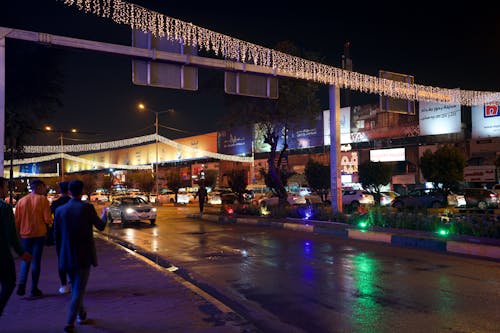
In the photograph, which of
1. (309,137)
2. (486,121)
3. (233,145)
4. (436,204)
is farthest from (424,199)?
(233,145)

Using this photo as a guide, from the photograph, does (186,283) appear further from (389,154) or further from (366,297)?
(389,154)

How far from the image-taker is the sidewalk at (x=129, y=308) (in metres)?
6.13

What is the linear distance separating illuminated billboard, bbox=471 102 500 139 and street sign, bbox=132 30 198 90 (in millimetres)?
30799

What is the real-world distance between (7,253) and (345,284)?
5775mm

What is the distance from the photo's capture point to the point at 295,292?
26.8 feet

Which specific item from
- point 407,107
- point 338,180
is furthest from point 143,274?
point 407,107

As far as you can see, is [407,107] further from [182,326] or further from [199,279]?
[182,326]

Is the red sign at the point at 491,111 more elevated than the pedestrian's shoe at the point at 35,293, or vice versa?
the red sign at the point at 491,111

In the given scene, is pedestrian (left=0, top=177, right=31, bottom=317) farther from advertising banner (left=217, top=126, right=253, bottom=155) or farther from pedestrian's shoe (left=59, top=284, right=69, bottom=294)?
advertising banner (left=217, top=126, right=253, bottom=155)

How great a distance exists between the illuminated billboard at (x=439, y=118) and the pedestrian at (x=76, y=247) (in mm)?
41334

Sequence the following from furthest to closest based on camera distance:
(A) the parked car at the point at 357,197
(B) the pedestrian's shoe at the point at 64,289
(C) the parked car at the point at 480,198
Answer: (A) the parked car at the point at 357,197 < (C) the parked car at the point at 480,198 < (B) the pedestrian's shoe at the point at 64,289

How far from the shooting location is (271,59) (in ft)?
63.4

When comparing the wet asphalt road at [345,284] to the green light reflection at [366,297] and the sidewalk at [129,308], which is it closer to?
the green light reflection at [366,297]

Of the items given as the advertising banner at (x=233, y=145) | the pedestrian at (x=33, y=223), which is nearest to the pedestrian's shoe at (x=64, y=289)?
the pedestrian at (x=33, y=223)
